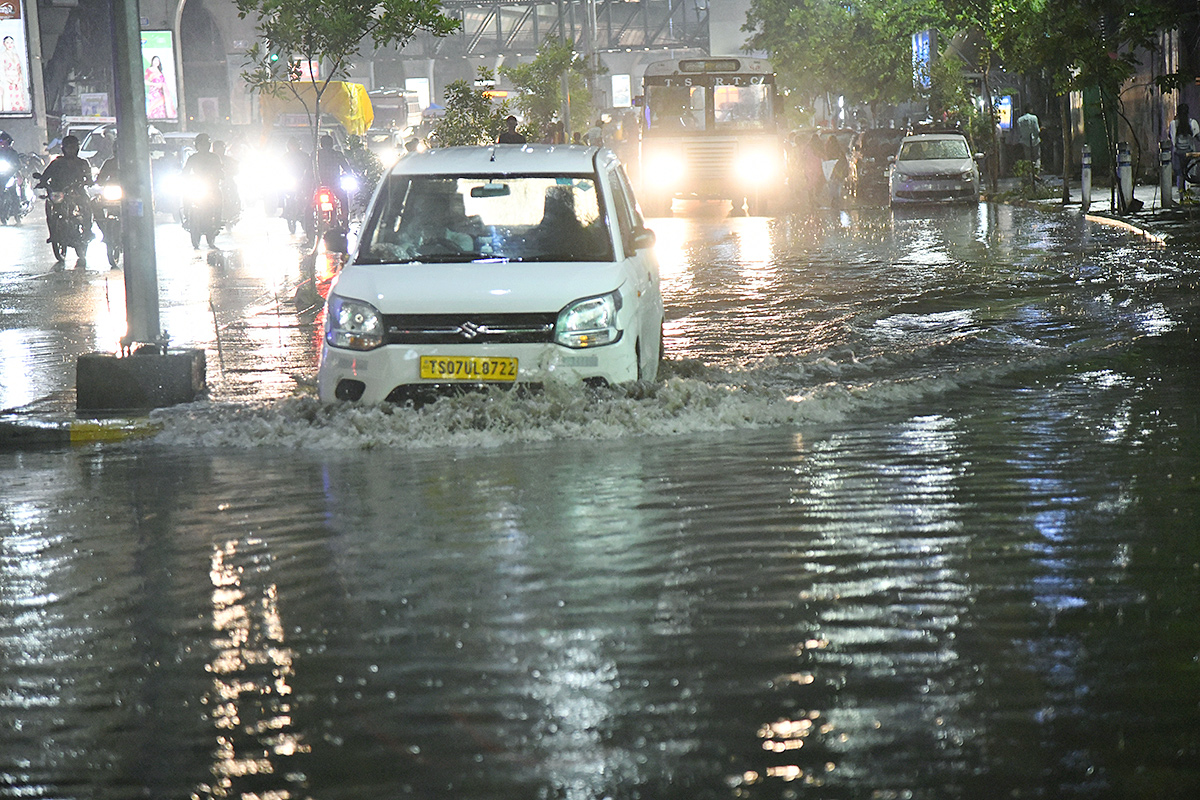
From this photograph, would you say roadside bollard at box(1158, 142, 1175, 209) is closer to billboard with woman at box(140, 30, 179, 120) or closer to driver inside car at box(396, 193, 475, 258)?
driver inside car at box(396, 193, 475, 258)

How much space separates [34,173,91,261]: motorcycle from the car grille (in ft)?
51.3

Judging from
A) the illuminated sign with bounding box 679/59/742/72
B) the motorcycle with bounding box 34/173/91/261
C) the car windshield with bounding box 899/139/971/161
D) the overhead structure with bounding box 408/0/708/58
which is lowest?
the motorcycle with bounding box 34/173/91/261

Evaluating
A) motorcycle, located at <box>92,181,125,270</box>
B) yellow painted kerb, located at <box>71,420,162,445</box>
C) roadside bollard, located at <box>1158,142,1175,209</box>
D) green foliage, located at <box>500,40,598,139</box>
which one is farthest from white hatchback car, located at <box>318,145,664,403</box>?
green foliage, located at <box>500,40,598,139</box>

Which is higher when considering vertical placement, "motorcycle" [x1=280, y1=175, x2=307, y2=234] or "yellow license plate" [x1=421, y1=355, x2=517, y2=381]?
"motorcycle" [x1=280, y1=175, x2=307, y2=234]

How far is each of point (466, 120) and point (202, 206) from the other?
648 centimetres

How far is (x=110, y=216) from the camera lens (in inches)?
895

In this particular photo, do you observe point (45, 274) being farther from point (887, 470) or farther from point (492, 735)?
point (492, 735)

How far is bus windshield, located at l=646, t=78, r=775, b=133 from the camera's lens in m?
36.4

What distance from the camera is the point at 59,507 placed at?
739cm

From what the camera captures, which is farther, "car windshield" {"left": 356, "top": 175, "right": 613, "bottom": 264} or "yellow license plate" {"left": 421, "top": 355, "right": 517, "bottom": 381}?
"car windshield" {"left": 356, "top": 175, "right": 613, "bottom": 264}

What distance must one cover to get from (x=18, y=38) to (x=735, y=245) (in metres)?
35.3

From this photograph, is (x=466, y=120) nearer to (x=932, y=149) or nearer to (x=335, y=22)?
(x=335, y=22)

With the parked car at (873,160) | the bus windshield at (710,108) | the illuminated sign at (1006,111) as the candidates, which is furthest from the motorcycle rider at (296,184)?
the illuminated sign at (1006,111)

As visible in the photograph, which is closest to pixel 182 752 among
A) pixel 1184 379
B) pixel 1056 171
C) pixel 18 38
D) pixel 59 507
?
pixel 59 507
